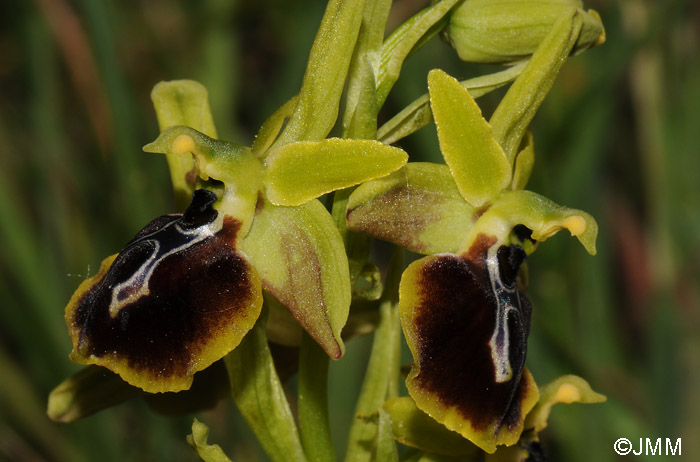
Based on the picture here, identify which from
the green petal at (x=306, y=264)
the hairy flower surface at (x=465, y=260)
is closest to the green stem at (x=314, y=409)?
the green petal at (x=306, y=264)

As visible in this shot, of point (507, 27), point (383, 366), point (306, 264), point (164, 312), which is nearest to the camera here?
point (164, 312)

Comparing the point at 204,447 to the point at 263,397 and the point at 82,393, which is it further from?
the point at 82,393

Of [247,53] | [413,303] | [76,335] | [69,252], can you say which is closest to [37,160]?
[69,252]

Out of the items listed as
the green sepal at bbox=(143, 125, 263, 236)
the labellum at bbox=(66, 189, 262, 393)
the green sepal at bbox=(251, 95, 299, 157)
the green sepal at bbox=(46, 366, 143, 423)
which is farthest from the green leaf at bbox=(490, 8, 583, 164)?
the green sepal at bbox=(46, 366, 143, 423)

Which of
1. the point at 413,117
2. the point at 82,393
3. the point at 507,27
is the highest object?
the point at 507,27

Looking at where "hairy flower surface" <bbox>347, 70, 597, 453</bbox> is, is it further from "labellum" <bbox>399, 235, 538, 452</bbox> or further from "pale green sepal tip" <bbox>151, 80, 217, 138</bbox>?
"pale green sepal tip" <bbox>151, 80, 217, 138</bbox>

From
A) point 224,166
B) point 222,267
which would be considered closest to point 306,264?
point 222,267

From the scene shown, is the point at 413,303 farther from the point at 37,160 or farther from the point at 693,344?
the point at 693,344

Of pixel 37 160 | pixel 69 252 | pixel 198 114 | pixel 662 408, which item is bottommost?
pixel 662 408
